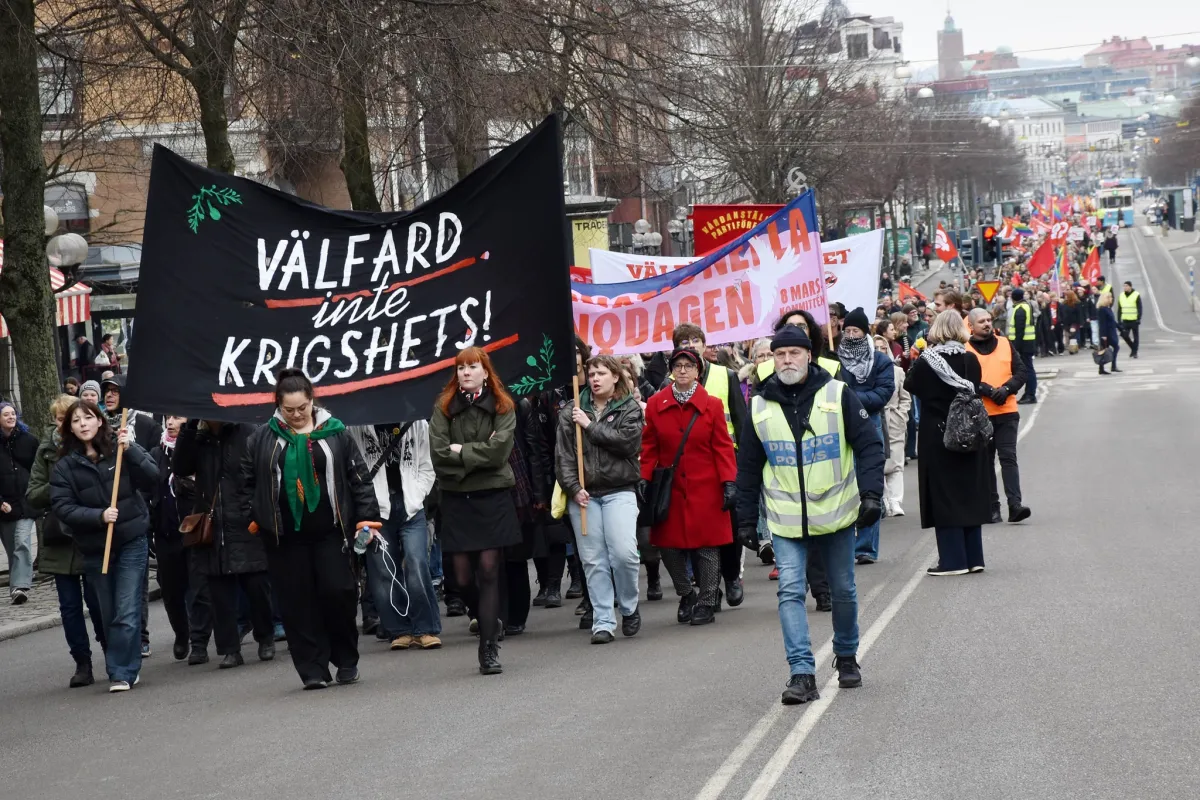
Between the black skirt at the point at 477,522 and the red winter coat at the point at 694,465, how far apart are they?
128 cm

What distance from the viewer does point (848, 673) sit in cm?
823

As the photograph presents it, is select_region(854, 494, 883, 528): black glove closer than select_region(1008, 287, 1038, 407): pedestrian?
Yes

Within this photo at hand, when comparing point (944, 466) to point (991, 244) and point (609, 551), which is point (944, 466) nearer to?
point (609, 551)

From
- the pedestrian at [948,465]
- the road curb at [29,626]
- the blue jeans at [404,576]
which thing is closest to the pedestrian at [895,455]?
the pedestrian at [948,465]

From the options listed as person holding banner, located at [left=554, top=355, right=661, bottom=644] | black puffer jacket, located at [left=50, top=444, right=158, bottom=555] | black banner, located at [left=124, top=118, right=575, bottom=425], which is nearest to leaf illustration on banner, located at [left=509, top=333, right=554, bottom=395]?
black banner, located at [left=124, top=118, right=575, bottom=425]

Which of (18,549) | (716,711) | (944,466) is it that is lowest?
(716,711)

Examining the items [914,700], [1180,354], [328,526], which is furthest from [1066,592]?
[1180,354]

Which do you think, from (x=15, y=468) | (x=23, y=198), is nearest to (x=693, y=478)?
(x=15, y=468)

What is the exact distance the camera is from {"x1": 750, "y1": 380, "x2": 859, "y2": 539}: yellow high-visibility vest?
27.0 feet

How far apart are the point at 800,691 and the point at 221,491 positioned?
415 centimetres

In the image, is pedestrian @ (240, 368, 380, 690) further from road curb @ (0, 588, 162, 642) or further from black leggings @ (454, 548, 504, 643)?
road curb @ (0, 588, 162, 642)

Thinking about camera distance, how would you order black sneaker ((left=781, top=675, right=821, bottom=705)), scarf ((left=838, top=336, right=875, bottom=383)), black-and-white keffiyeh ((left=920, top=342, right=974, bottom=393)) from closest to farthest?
1. black sneaker ((left=781, top=675, right=821, bottom=705))
2. black-and-white keffiyeh ((left=920, top=342, right=974, bottom=393))
3. scarf ((left=838, top=336, right=875, bottom=383))

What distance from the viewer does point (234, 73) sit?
15867mm

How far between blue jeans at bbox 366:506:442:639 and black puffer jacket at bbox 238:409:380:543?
1.17m
